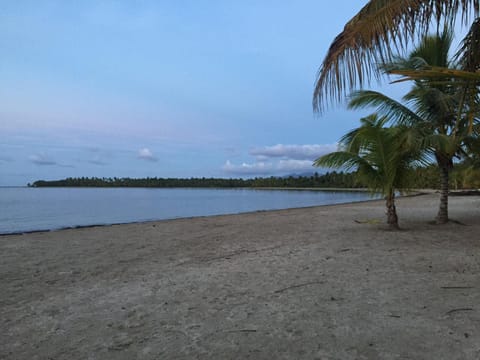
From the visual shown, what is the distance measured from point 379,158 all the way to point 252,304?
213 inches

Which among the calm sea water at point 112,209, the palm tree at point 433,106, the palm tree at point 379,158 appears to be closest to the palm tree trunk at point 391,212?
the palm tree at point 379,158

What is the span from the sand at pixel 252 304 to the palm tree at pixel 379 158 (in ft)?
6.58

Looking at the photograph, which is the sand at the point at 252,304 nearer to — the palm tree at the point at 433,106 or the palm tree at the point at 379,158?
the palm tree at the point at 379,158

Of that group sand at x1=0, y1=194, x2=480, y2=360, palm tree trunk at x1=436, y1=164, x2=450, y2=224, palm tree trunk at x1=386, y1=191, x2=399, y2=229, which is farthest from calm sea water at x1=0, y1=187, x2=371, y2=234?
sand at x1=0, y1=194, x2=480, y2=360

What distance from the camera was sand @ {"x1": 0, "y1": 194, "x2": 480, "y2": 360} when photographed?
7.10ft

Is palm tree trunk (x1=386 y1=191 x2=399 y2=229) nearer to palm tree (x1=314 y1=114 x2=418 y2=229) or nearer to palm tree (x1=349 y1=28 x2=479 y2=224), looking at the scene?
palm tree (x1=314 y1=114 x2=418 y2=229)

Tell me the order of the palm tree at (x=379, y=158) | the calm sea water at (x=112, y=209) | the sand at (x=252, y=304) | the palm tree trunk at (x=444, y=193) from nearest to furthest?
Result: the sand at (x=252, y=304) < the palm tree at (x=379, y=158) < the palm tree trunk at (x=444, y=193) < the calm sea water at (x=112, y=209)

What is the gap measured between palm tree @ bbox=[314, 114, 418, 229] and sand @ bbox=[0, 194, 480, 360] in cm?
201

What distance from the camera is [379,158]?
7160 millimetres

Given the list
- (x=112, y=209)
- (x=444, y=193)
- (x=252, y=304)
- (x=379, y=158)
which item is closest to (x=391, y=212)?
(x=379, y=158)

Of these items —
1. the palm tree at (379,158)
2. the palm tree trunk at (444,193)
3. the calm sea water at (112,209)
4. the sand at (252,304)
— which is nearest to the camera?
the sand at (252,304)

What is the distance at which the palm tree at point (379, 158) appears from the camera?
6.97 metres

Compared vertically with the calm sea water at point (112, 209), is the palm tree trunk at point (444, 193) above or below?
above

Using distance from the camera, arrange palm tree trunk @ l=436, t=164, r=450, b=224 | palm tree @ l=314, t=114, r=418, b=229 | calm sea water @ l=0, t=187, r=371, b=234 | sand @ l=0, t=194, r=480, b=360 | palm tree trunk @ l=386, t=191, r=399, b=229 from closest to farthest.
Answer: sand @ l=0, t=194, r=480, b=360 → palm tree @ l=314, t=114, r=418, b=229 → palm tree trunk @ l=386, t=191, r=399, b=229 → palm tree trunk @ l=436, t=164, r=450, b=224 → calm sea water @ l=0, t=187, r=371, b=234
